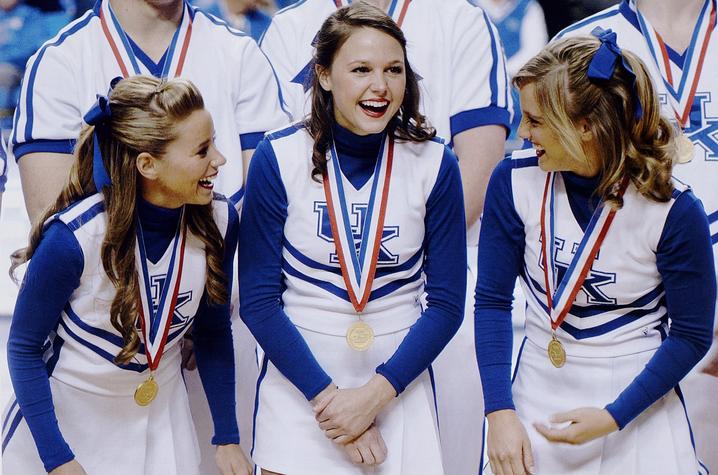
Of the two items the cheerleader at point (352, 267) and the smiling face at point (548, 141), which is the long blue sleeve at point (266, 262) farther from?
the smiling face at point (548, 141)

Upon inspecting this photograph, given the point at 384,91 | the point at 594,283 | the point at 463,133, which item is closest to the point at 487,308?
the point at 594,283

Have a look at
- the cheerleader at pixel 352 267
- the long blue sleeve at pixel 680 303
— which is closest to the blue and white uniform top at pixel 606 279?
the long blue sleeve at pixel 680 303

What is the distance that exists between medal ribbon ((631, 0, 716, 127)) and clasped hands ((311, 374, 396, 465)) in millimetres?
1149

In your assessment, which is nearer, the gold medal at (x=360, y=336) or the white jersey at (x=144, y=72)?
the gold medal at (x=360, y=336)

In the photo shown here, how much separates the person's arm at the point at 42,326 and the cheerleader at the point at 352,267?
392mm

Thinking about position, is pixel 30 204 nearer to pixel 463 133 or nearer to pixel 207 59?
pixel 207 59

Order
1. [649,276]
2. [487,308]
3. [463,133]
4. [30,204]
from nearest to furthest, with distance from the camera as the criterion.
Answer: [649,276], [487,308], [30,204], [463,133]

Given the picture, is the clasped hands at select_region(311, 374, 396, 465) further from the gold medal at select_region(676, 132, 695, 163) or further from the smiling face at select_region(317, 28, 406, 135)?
the gold medal at select_region(676, 132, 695, 163)

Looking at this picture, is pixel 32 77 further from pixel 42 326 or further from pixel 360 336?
pixel 360 336

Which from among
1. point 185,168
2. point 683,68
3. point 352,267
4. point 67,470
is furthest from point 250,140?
point 683,68

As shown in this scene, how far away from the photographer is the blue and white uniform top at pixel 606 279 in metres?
2.04

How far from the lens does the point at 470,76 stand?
2.87 meters

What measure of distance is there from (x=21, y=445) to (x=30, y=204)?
2.19 ft

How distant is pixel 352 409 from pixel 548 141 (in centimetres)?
69
